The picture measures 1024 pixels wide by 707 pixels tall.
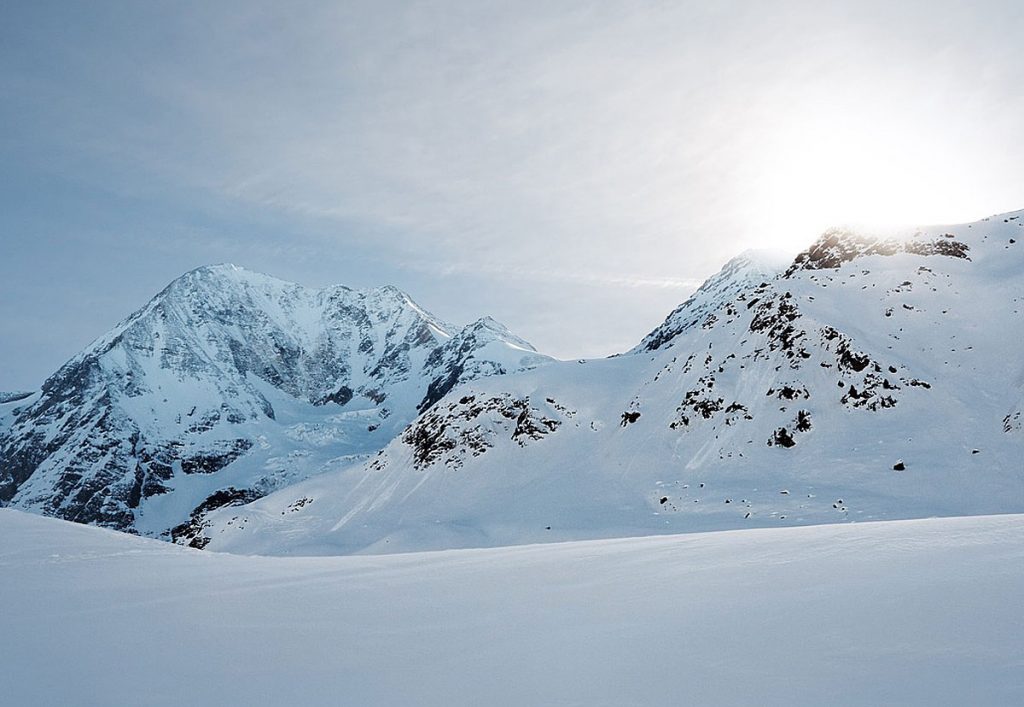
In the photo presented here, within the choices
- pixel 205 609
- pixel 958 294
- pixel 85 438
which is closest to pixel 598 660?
pixel 205 609

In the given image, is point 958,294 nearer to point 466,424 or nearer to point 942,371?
point 942,371

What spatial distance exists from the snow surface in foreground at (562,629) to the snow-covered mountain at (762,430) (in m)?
22.4

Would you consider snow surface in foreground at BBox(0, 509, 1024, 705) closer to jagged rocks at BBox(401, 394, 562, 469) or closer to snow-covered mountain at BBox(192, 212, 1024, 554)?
snow-covered mountain at BBox(192, 212, 1024, 554)

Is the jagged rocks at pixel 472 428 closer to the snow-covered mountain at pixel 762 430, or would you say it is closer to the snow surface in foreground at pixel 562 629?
the snow-covered mountain at pixel 762 430

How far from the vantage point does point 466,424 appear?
54.7m

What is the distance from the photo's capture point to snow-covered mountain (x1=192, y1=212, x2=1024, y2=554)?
2734 centimetres

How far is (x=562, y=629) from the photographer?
4.11 metres

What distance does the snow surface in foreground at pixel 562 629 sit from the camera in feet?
10.1

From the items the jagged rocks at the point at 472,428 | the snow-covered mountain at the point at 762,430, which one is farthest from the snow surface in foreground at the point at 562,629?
the jagged rocks at the point at 472,428

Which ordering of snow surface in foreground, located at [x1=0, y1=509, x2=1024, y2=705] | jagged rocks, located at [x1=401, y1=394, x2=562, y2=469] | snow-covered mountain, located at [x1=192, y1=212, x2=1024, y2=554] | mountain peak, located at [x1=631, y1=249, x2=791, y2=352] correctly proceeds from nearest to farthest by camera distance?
snow surface in foreground, located at [x1=0, y1=509, x2=1024, y2=705] < snow-covered mountain, located at [x1=192, y1=212, x2=1024, y2=554] < jagged rocks, located at [x1=401, y1=394, x2=562, y2=469] < mountain peak, located at [x1=631, y1=249, x2=791, y2=352]

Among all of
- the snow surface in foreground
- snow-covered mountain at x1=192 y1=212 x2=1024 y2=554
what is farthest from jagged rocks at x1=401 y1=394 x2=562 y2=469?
the snow surface in foreground

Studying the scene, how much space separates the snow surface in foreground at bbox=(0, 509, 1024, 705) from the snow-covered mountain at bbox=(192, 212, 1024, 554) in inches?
880

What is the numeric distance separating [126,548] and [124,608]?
3304 mm

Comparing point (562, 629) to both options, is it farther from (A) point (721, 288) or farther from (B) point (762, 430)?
(A) point (721, 288)
